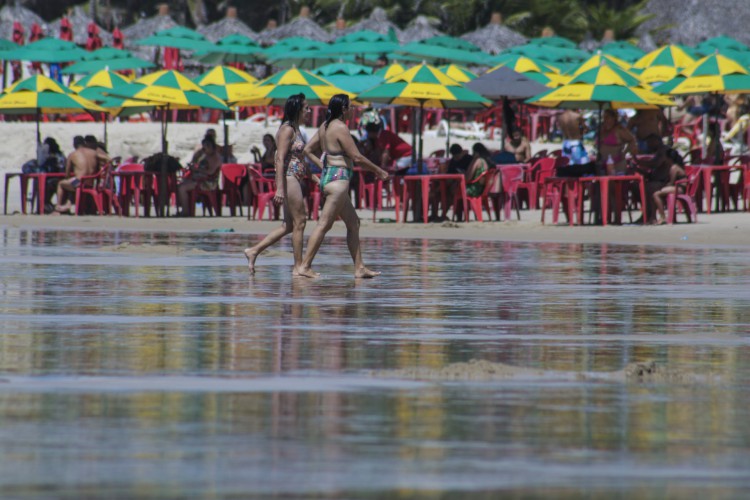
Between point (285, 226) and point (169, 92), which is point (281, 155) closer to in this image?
point (285, 226)

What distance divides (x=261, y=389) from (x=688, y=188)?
1851 centimetres

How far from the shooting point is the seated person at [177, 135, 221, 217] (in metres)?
28.0

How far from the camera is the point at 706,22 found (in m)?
54.1

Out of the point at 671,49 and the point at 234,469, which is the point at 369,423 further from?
the point at 671,49

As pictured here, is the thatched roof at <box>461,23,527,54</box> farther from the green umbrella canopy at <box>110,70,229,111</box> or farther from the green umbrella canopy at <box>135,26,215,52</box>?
the green umbrella canopy at <box>110,70,229,111</box>

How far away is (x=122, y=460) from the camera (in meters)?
5.90

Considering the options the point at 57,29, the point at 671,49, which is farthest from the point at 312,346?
the point at 57,29

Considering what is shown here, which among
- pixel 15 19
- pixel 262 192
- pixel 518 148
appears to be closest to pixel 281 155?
pixel 262 192

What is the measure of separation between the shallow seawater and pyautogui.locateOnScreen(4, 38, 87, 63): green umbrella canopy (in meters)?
26.8

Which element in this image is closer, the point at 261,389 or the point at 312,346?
the point at 261,389

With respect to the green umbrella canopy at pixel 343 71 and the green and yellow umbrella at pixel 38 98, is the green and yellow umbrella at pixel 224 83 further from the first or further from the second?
the green and yellow umbrella at pixel 38 98

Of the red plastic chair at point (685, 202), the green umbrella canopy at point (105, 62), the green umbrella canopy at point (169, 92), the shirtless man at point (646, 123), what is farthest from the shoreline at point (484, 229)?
the green umbrella canopy at point (105, 62)

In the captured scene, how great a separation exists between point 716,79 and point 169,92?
8.76 meters

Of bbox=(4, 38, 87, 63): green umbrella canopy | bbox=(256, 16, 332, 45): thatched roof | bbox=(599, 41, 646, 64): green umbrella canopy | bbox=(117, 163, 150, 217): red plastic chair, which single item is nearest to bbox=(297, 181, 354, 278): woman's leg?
bbox=(117, 163, 150, 217): red plastic chair
